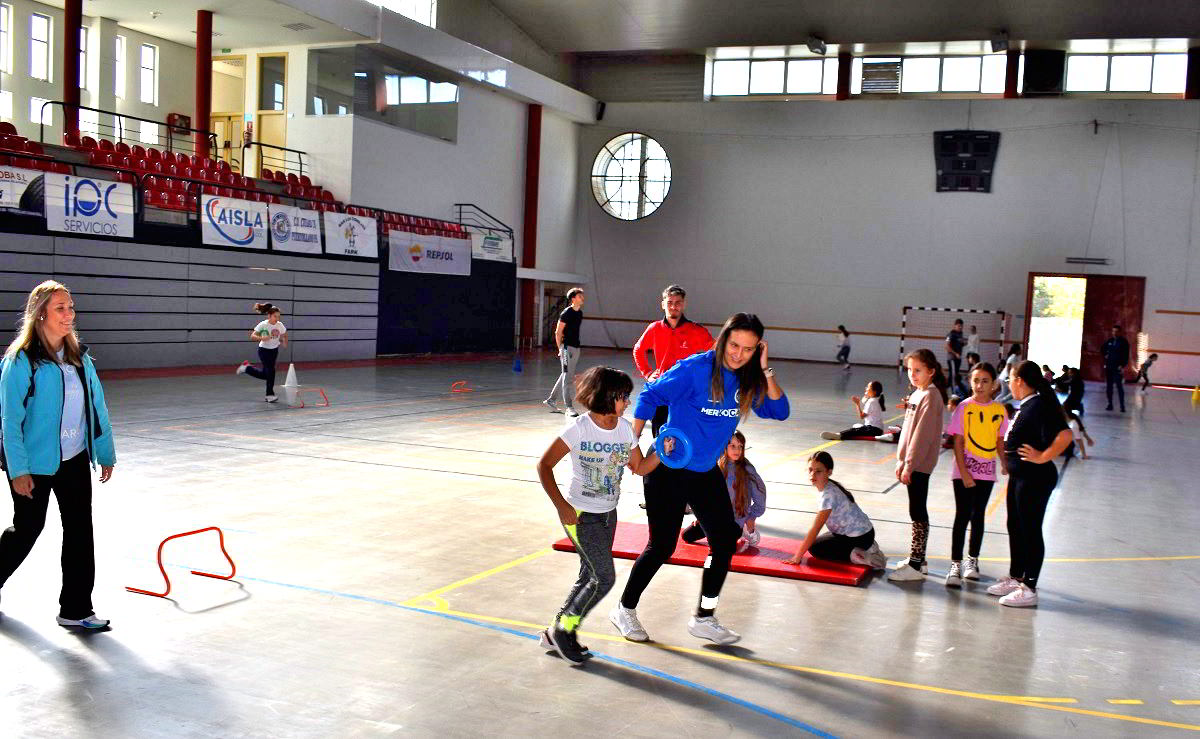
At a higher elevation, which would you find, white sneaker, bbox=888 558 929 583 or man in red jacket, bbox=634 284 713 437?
man in red jacket, bbox=634 284 713 437

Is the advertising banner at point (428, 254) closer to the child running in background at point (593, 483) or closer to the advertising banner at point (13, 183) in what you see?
the advertising banner at point (13, 183)

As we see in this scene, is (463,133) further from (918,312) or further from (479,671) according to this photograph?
(479,671)

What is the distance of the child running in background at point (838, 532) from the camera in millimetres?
7695

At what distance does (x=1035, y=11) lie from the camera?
32.8m

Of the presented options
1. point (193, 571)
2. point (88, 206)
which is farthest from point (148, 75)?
point (193, 571)

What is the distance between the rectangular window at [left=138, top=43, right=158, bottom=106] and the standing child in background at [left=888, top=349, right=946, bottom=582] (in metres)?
30.5

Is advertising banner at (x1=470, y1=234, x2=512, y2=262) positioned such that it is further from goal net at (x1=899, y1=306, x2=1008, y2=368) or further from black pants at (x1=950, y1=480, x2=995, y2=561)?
black pants at (x1=950, y1=480, x2=995, y2=561)

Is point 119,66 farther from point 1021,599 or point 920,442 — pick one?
point 1021,599

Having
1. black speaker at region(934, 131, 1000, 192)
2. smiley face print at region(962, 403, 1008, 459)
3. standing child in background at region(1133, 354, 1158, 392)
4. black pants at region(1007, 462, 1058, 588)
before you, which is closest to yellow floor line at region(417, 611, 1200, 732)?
black pants at region(1007, 462, 1058, 588)

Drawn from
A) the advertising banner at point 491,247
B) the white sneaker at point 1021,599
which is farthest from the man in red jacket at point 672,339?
the advertising banner at point 491,247

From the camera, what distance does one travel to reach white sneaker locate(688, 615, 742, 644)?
5883 mm

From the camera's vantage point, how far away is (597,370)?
543 cm

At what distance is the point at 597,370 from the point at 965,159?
1382 inches

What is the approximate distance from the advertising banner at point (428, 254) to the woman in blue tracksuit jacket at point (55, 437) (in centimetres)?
2515
